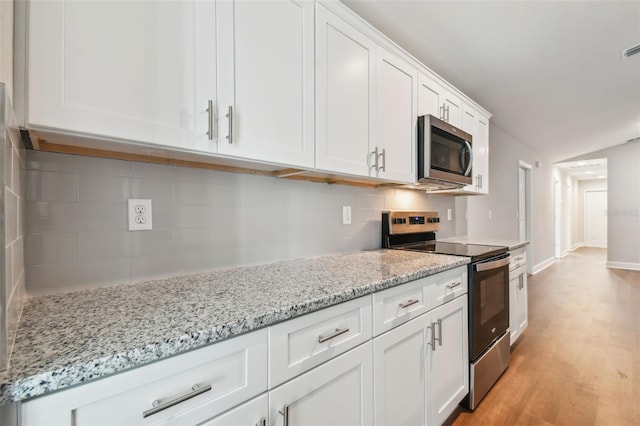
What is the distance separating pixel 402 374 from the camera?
1.26m

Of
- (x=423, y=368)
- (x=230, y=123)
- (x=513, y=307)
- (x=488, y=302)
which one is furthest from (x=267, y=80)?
→ (x=513, y=307)

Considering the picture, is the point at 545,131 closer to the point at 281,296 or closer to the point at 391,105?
the point at 391,105

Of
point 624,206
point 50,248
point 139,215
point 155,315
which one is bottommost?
point 155,315

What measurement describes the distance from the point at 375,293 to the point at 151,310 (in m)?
0.77

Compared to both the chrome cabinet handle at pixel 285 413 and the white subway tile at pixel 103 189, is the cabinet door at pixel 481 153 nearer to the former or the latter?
the chrome cabinet handle at pixel 285 413

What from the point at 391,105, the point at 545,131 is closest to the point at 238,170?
the point at 391,105

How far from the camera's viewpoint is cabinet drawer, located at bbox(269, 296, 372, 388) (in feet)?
2.70

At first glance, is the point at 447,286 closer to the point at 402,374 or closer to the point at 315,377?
the point at 402,374

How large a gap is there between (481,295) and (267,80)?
1717 mm

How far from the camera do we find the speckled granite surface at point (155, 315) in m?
0.54

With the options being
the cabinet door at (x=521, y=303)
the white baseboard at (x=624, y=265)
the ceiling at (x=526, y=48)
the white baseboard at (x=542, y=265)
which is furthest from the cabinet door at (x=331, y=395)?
the white baseboard at (x=624, y=265)

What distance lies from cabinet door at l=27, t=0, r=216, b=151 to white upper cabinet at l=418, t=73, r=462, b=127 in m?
1.48

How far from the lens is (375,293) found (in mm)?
Answer: 1141

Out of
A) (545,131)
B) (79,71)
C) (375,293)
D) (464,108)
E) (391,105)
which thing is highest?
(545,131)
